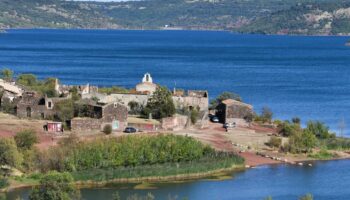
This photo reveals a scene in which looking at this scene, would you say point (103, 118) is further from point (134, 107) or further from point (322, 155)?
point (322, 155)

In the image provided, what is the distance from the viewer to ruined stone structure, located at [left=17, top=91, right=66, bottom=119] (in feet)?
199

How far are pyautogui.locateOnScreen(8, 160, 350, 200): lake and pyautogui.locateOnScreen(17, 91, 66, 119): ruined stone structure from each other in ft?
47.0

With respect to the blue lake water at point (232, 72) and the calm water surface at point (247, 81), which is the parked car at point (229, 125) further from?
the calm water surface at point (247, 81)

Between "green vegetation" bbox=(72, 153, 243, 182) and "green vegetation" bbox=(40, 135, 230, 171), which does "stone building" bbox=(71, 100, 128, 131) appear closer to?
"green vegetation" bbox=(40, 135, 230, 171)

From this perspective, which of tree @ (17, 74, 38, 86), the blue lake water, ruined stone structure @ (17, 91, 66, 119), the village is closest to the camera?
the village

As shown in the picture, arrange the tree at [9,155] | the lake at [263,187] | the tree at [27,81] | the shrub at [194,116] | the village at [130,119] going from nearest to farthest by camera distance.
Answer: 1. the lake at [263,187]
2. the tree at [9,155]
3. the village at [130,119]
4. the shrub at [194,116]
5. the tree at [27,81]

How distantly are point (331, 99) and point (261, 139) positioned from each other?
3712 centimetres

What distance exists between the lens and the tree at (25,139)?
166 feet

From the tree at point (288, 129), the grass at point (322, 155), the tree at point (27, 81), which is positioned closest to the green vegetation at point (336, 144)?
the grass at point (322, 155)

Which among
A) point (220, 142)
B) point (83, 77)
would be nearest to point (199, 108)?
point (220, 142)

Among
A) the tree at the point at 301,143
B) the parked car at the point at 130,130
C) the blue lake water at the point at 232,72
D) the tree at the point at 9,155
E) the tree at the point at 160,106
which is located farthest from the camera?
the blue lake water at the point at 232,72

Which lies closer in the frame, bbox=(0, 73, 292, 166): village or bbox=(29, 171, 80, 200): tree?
bbox=(29, 171, 80, 200): tree

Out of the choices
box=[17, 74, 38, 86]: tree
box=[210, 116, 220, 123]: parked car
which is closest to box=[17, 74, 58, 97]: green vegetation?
box=[17, 74, 38, 86]: tree

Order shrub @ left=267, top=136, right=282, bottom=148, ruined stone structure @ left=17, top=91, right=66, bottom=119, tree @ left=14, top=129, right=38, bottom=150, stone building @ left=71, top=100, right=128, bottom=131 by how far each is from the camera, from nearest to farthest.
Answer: tree @ left=14, top=129, right=38, bottom=150 < stone building @ left=71, top=100, right=128, bottom=131 < shrub @ left=267, top=136, right=282, bottom=148 < ruined stone structure @ left=17, top=91, right=66, bottom=119
